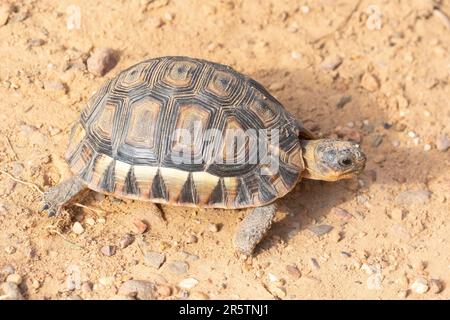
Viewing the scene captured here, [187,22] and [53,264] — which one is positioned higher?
[187,22]

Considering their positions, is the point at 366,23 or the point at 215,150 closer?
the point at 215,150

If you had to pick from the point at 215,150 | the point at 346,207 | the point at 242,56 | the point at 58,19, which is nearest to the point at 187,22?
the point at 242,56

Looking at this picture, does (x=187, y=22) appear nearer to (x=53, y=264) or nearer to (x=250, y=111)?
(x=250, y=111)

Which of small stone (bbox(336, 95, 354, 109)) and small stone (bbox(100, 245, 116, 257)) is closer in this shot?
small stone (bbox(100, 245, 116, 257))

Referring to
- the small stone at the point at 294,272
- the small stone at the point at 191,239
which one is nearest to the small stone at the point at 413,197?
the small stone at the point at 294,272

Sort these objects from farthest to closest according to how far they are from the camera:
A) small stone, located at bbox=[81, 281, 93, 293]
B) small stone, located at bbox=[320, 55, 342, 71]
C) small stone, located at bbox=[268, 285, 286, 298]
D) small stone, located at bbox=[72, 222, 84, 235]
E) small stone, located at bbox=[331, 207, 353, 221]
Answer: small stone, located at bbox=[320, 55, 342, 71]
small stone, located at bbox=[331, 207, 353, 221]
small stone, located at bbox=[72, 222, 84, 235]
small stone, located at bbox=[268, 285, 286, 298]
small stone, located at bbox=[81, 281, 93, 293]

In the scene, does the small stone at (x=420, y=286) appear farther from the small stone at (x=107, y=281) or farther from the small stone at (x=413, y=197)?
the small stone at (x=107, y=281)

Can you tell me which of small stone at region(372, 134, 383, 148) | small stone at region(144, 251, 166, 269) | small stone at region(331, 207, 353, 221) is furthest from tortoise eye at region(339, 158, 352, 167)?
small stone at region(144, 251, 166, 269)

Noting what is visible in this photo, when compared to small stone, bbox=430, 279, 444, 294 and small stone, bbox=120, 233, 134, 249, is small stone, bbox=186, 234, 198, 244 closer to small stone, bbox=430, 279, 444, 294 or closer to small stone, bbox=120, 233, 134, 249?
small stone, bbox=120, 233, 134, 249

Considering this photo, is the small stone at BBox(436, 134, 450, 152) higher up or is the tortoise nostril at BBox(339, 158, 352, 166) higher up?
the small stone at BBox(436, 134, 450, 152)
